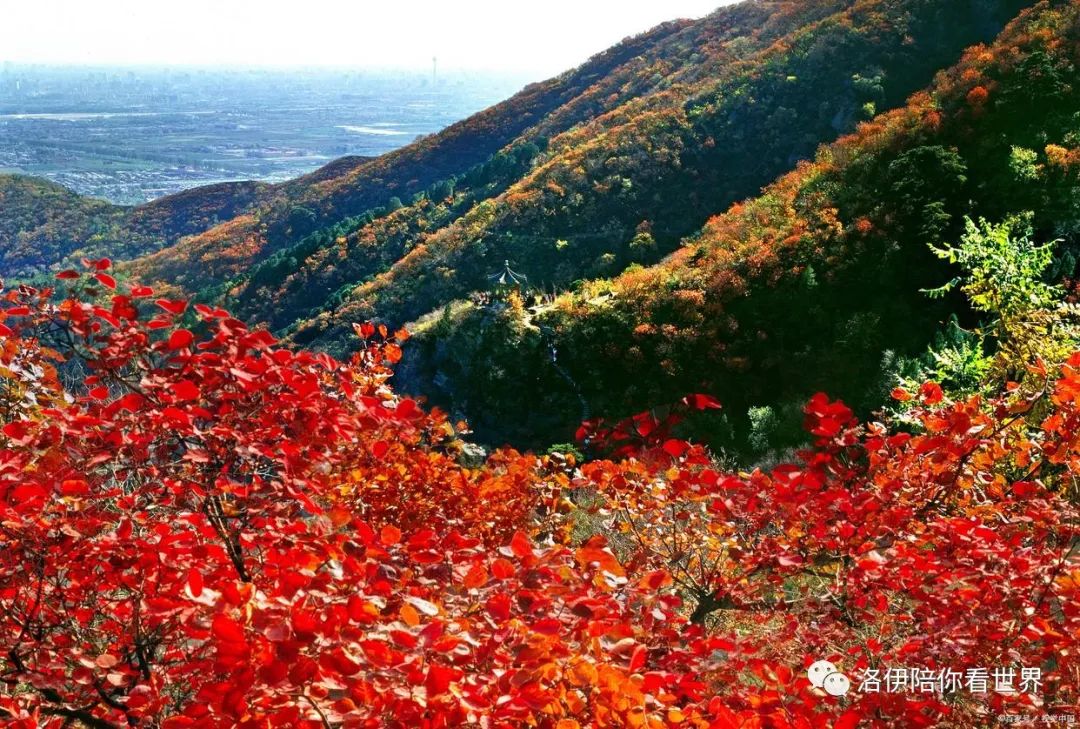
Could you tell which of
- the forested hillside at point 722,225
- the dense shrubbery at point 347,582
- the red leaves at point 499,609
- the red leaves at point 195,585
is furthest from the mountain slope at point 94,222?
the red leaves at point 499,609

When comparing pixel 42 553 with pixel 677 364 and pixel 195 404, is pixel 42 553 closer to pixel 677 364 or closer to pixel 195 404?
pixel 195 404

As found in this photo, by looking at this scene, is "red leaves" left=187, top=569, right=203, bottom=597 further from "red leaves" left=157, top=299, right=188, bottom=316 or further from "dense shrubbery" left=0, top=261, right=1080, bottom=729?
"red leaves" left=157, top=299, right=188, bottom=316

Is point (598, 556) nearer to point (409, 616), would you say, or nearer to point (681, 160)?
point (409, 616)

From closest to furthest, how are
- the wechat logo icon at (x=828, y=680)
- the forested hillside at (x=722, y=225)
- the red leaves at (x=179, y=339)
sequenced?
the red leaves at (x=179, y=339) → the wechat logo icon at (x=828, y=680) → the forested hillside at (x=722, y=225)

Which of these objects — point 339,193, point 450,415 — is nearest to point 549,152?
point 450,415

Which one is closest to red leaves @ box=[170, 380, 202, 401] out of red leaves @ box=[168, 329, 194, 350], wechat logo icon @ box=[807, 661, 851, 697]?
red leaves @ box=[168, 329, 194, 350]

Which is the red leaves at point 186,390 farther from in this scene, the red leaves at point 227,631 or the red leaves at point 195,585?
the red leaves at point 227,631

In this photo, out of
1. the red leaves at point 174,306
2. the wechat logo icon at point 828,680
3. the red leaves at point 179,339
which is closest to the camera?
the red leaves at point 179,339

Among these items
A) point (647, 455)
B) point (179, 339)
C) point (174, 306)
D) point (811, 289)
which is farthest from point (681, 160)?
point (179, 339)
